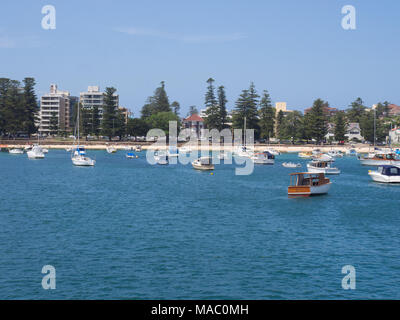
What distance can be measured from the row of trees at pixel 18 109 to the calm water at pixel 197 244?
115 m

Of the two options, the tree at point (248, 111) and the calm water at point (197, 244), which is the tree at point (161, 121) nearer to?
the tree at point (248, 111)

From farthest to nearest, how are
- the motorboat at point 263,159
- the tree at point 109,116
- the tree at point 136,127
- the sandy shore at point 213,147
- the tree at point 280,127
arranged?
the tree at point 136,127, the tree at point 280,127, the tree at point 109,116, the sandy shore at point 213,147, the motorboat at point 263,159

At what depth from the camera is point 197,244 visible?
27.5 metres

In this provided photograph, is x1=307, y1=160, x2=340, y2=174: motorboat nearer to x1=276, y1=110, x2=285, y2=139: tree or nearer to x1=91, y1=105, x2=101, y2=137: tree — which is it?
x1=276, y1=110, x2=285, y2=139: tree

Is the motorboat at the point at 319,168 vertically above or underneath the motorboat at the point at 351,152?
underneath

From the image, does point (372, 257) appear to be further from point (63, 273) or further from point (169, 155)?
point (169, 155)

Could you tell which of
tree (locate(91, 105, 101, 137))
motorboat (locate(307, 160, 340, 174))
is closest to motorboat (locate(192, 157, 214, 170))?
motorboat (locate(307, 160, 340, 174))

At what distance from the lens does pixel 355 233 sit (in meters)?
31.4

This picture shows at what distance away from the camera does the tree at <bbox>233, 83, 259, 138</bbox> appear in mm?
155250

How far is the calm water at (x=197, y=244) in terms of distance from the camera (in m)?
20.0

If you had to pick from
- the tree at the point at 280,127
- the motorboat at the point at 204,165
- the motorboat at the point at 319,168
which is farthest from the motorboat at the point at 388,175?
the tree at the point at 280,127

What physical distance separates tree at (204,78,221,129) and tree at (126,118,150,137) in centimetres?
2653

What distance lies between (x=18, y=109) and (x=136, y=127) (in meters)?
43.1
